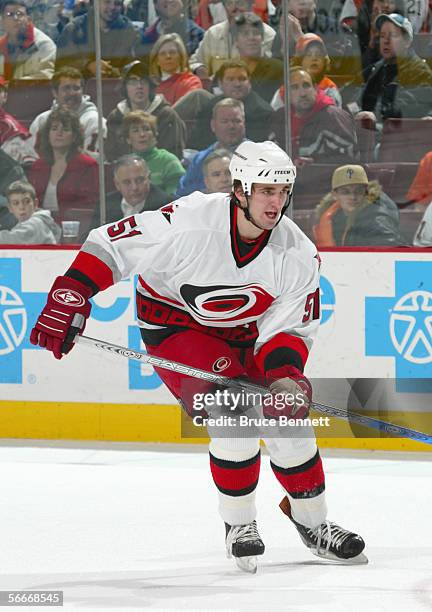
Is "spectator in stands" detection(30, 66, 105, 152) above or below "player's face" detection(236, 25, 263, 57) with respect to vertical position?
below

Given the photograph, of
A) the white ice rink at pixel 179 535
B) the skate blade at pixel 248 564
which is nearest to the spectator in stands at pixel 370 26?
the white ice rink at pixel 179 535

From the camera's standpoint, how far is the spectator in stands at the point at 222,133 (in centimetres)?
495

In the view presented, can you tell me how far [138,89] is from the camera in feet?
16.6

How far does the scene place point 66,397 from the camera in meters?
5.08

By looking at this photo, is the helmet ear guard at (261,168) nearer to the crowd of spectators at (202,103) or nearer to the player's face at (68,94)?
the crowd of spectators at (202,103)

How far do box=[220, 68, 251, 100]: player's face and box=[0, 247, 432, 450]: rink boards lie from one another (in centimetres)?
69

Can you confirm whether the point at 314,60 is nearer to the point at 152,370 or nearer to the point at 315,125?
the point at 315,125

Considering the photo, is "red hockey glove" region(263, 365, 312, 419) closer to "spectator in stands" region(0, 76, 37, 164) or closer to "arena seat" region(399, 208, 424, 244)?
"arena seat" region(399, 208, 424, 244)

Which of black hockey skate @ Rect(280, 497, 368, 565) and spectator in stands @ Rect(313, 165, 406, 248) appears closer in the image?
black hockey skate @ Rect(280, 497, 368, 565)

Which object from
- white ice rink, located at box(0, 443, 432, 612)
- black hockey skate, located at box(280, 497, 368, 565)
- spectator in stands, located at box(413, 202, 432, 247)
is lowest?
white ice rink, located at box(0, 443, 432, 612)

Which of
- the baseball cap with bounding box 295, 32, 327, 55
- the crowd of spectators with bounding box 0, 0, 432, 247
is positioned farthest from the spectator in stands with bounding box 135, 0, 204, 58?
the baseball cap with bounding box 295, 32, 327, 55

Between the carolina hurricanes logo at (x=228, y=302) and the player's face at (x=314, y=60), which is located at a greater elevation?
the player's face at (x=314, y=60)

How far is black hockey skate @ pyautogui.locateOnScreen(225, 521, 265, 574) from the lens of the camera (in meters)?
3.32

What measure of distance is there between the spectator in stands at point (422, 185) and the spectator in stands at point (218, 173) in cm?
67
